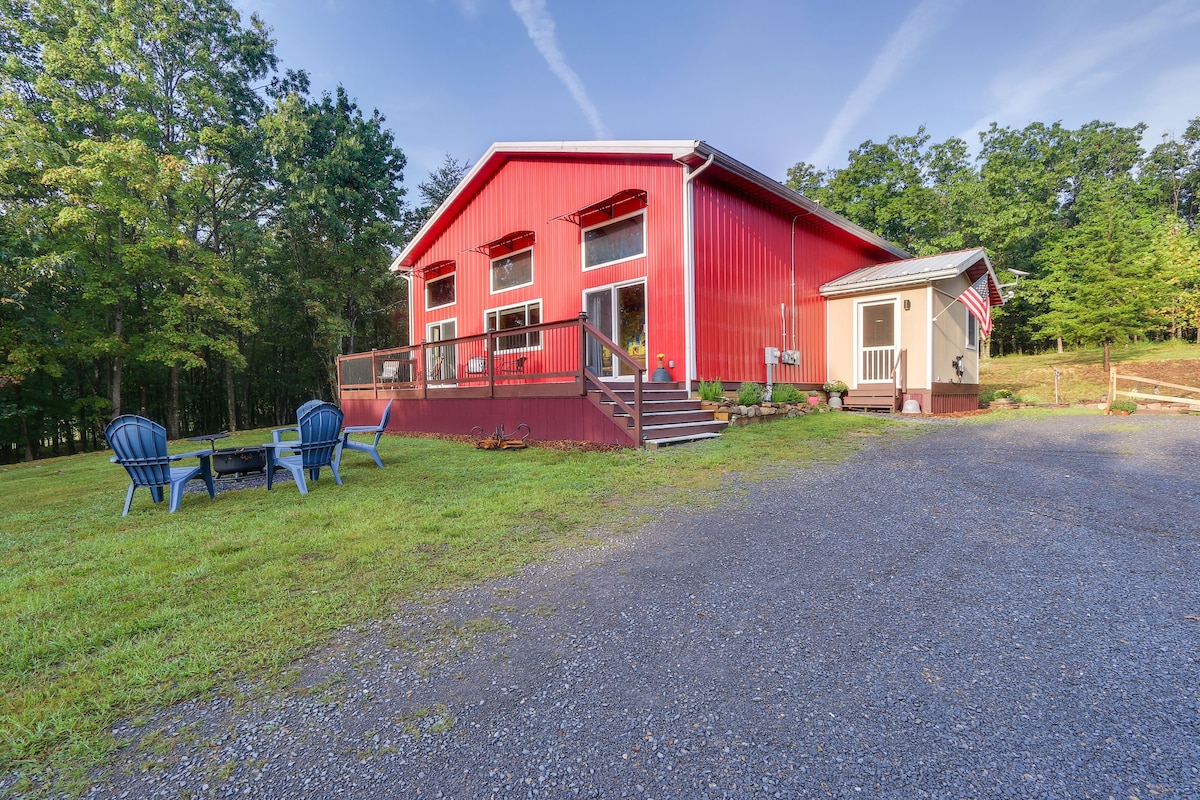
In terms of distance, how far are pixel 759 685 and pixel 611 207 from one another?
31.0 feet

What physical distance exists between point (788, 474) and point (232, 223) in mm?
19706

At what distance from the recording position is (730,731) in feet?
4.97

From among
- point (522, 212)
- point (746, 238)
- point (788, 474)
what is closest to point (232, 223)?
point (522, 212)

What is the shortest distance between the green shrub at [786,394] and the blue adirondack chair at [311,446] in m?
7.68

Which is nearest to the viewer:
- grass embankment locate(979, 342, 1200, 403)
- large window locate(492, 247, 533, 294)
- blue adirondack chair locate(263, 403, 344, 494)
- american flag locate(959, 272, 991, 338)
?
blue adirondack chair locate(263, 403, 344, 494)

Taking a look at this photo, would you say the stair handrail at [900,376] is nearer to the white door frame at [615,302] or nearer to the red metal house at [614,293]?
the red metal house at [614,293]

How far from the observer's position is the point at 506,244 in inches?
471

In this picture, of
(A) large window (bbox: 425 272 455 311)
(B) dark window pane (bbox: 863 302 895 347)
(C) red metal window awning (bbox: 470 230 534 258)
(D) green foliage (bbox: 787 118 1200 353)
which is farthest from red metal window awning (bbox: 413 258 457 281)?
(D) green foliage (bbox: 787 118 1200 353)

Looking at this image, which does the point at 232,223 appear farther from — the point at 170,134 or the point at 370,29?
the point at 370,29

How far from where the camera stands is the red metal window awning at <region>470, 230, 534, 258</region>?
37.3ft

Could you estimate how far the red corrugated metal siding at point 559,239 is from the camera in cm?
883

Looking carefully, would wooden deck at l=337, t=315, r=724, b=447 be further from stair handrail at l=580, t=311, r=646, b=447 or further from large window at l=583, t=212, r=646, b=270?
large window at l=583, t=212, r=646, b=270

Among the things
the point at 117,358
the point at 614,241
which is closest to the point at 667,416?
the point at 614,241

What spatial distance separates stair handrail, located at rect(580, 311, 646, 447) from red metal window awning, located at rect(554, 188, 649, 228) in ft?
11.5
